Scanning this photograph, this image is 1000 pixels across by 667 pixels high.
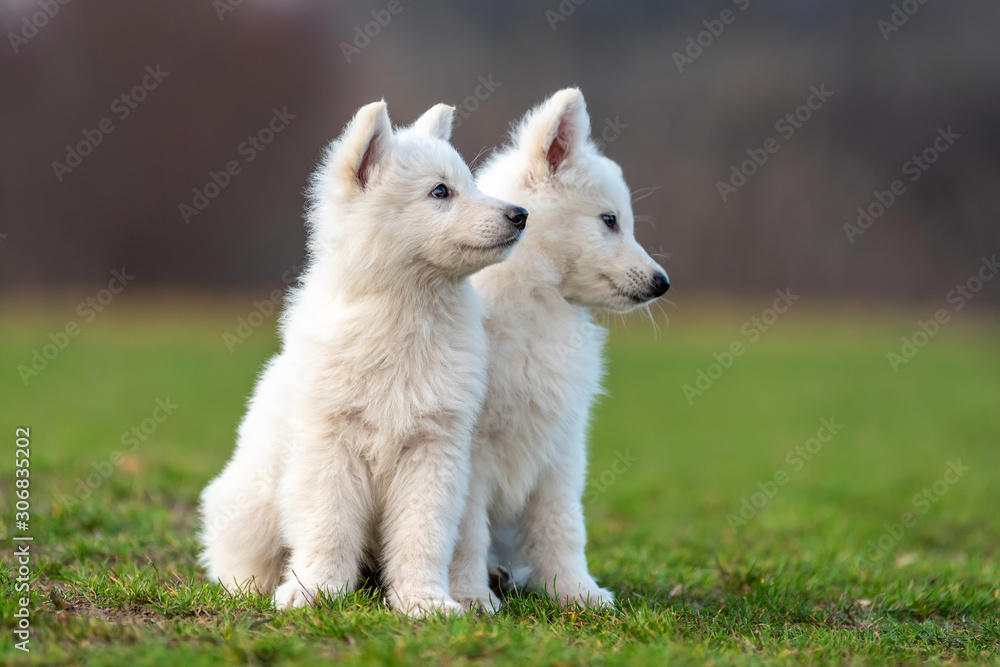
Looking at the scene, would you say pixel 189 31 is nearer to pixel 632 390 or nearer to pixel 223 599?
pixel 632 390

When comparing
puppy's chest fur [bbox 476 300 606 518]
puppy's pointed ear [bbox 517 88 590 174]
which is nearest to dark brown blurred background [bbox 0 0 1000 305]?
puppy's pointed ear [bbox 517 88 590 174]

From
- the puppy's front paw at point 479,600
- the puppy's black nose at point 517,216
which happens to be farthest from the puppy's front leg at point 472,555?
the puppy's black nose at point 517,216

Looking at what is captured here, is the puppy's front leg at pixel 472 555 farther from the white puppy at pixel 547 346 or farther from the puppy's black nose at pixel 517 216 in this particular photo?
the puppy's black nose at pixel 517 216

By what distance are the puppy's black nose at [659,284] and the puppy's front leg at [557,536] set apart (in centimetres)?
102

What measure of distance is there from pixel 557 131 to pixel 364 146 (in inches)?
45.9

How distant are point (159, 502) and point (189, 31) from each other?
78.2ft

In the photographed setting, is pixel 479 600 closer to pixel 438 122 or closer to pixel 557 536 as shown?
pixel 557 536

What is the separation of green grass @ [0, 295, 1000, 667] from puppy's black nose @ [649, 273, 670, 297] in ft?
5.10

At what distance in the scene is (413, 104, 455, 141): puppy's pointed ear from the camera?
4.58 m

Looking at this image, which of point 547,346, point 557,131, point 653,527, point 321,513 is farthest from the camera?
point 653,527

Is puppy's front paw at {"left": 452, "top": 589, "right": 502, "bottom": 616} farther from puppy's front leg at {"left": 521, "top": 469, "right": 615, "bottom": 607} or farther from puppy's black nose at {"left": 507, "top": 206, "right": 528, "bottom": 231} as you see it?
puppy's black nose at {"left": 507, "top": 206, "right": 528, "bottom": 231}

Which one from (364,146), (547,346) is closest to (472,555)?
(547,346)

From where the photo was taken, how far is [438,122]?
462 centimetres

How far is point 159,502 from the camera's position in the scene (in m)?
7.22
